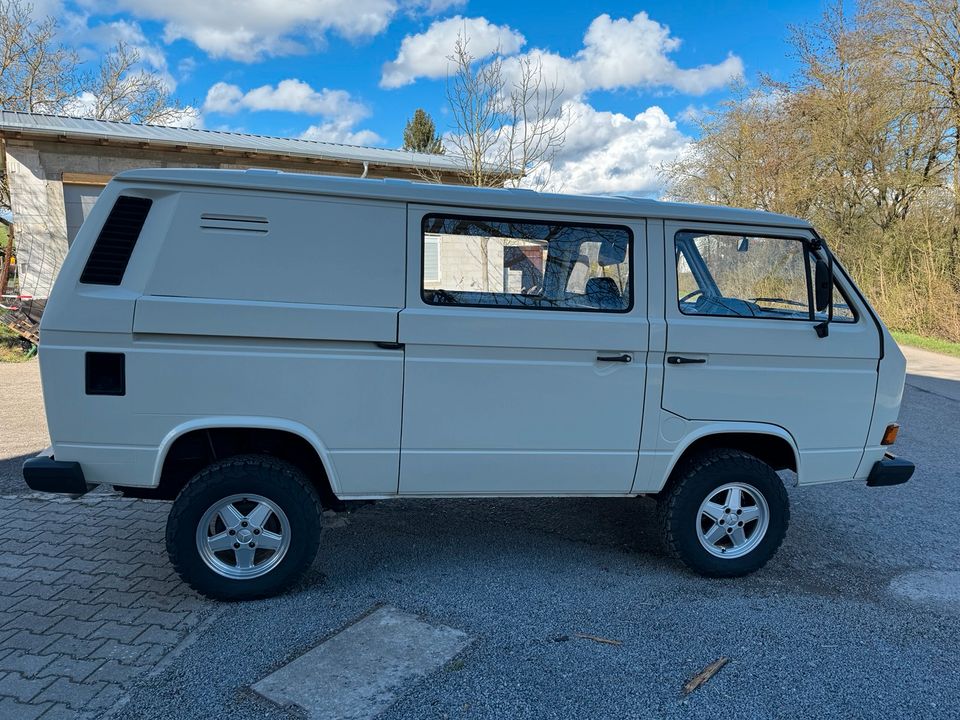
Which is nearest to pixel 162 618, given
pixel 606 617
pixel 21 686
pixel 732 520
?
pixel 21 686

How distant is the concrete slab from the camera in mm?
2764

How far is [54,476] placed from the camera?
3.33 m

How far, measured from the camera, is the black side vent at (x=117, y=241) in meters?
3.33

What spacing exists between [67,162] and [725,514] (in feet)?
43.5

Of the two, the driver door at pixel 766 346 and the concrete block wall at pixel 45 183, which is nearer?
the driver door at pixel 766 346

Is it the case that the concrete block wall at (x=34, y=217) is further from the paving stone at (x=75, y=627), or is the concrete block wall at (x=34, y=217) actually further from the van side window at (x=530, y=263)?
the van side window at (x=530, y=263)

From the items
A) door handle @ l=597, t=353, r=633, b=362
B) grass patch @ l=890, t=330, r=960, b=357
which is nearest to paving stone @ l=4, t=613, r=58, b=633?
door handle @ l=597, t=353, r=633, b=362

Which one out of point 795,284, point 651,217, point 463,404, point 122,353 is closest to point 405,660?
point 463,404

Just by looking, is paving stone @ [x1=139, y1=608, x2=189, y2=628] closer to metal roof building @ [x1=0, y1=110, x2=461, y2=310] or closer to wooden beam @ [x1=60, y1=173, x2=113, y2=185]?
metal roof building @ [x1=0, y1=110, x2=461, y2=310]

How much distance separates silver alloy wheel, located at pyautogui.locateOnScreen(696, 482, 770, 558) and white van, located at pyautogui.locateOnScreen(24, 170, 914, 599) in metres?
0.02

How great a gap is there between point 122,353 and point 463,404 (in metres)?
1.70

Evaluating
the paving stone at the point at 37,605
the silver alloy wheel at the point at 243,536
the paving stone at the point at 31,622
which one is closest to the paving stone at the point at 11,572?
the paving stone at the point at 37,605

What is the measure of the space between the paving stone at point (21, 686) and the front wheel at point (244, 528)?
0.76 meters

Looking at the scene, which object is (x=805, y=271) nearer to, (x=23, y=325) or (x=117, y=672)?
(x=117, y=672)
